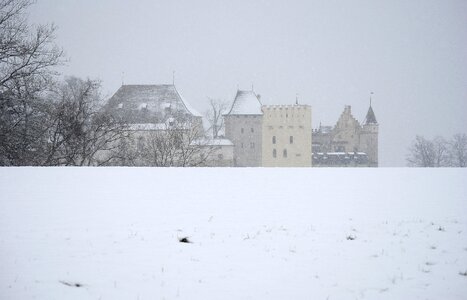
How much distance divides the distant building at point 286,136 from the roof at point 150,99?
14702 millimetres

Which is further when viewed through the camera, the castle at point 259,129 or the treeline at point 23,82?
the castle at point 259,129

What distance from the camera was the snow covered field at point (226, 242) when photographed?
6070 millimetres

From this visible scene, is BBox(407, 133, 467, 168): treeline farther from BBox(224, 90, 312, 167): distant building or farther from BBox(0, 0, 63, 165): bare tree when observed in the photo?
BBox(0, 0, 63, 165): bare tree

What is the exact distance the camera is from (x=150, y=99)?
227 ft

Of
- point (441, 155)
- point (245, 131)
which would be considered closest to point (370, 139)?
point (441, 155)

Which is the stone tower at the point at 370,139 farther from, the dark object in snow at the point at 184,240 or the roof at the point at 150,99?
the dark object in snow at the point at 184,240

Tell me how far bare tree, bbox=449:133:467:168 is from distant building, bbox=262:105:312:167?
21565 millimetres

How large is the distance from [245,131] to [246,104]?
18.6 ft

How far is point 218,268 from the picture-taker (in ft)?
21.8

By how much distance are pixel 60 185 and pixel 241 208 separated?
5123 millimetres

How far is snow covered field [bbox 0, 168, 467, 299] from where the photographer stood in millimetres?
6070

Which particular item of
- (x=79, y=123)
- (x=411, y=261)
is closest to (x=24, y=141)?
(x=79, y=123)

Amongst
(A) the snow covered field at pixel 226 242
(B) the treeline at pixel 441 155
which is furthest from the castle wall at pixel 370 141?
(A) the snow covered field at pixel 226 242

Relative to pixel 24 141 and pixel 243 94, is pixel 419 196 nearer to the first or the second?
pixel 24 141
